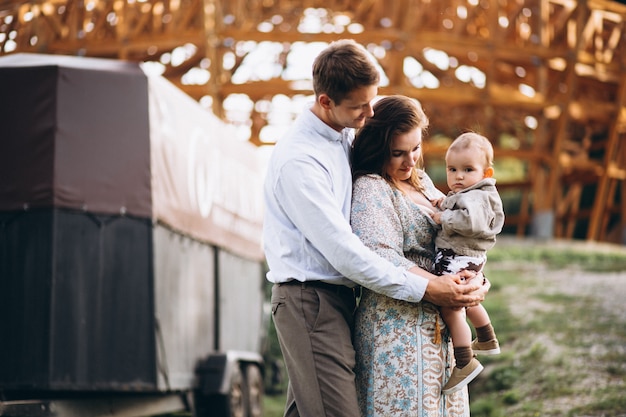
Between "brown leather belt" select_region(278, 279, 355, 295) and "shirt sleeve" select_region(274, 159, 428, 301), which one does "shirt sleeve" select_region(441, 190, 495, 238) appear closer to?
"shirt sleeve" select_region(274, 159, 428, 301)

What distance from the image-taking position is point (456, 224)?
4.44m

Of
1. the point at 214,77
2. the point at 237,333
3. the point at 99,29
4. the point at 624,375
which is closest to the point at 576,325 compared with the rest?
the point at 624,375

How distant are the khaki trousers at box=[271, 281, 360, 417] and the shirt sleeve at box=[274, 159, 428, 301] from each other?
224mm

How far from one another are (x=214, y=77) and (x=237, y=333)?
11.6 m

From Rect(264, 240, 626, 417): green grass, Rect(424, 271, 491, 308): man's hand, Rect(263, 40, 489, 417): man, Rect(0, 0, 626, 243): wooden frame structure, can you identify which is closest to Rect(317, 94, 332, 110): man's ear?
Rect(263, 40, 489, 417): man

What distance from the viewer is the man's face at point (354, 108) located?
14.5 ft

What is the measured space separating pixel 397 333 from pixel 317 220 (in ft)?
2.09

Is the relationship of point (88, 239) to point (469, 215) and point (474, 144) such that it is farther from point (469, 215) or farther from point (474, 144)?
point (469, 215)

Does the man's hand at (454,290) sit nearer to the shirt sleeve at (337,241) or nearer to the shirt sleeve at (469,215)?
the shirt sleeve at (337,241)

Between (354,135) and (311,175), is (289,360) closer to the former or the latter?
(311,175)

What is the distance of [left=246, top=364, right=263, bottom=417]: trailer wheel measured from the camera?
449 inches

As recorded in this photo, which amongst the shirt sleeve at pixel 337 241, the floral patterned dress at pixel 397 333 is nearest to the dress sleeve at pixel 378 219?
the floral patterned dress at pixel 397 333

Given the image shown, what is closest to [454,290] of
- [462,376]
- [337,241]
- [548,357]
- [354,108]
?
[462,376]

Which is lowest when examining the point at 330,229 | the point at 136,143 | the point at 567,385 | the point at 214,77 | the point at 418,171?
the point at 567,385
